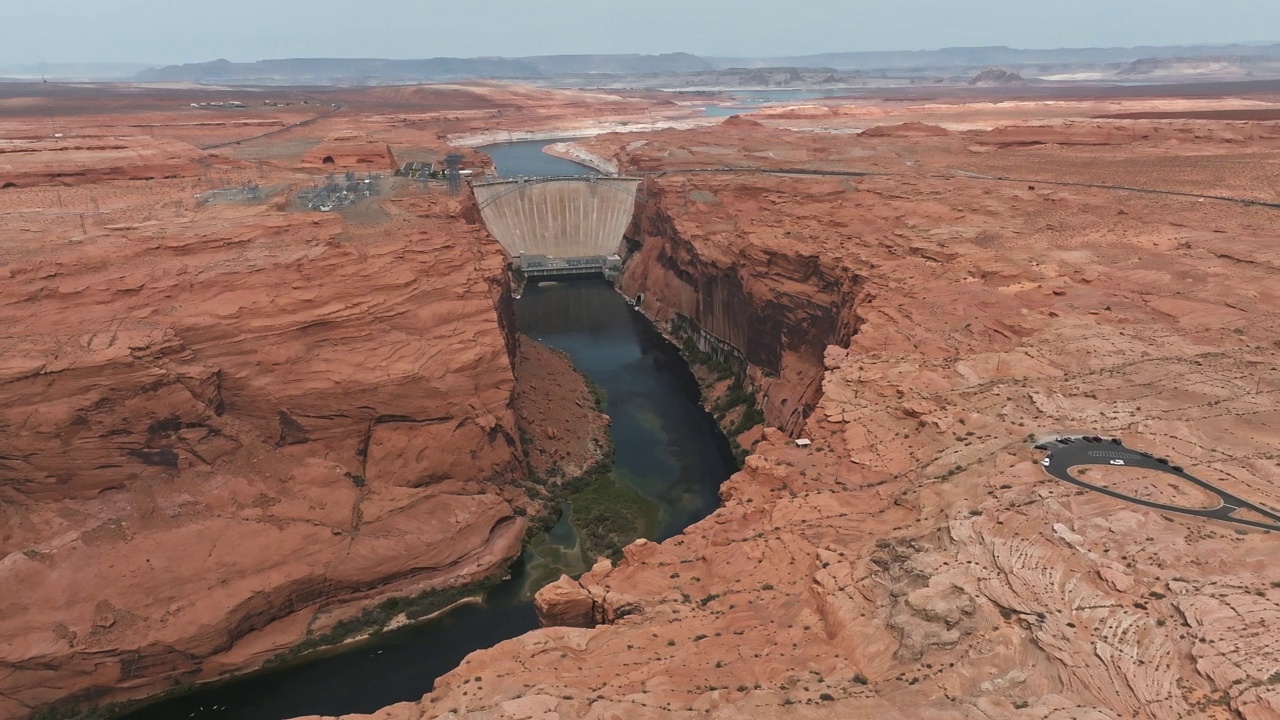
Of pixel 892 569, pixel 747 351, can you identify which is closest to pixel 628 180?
pixel 747 351

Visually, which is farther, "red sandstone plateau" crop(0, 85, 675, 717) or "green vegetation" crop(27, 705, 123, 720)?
"red sandstone plateau" crop(0, 85, 675, 717)

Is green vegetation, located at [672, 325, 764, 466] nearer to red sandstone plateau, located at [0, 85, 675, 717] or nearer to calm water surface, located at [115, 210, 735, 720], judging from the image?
calm water surface, located at [115, 210, 735, 720]

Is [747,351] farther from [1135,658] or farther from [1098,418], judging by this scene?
[1135,658]

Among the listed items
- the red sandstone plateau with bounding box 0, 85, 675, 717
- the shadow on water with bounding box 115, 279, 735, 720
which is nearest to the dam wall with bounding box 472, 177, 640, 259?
the shadow on water with bounding box 115, 279, 735, 720

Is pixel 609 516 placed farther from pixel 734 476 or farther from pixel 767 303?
pixel 767 303

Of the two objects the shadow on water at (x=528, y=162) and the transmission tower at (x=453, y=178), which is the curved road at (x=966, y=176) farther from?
the shadow on water at (x=528, y=162)

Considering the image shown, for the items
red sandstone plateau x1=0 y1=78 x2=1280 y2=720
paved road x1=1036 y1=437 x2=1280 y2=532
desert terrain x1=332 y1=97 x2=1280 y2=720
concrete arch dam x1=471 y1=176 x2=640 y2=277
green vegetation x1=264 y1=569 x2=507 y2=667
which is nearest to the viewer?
desert terrain x1=332 y1=97 x2=1280 y2=720
